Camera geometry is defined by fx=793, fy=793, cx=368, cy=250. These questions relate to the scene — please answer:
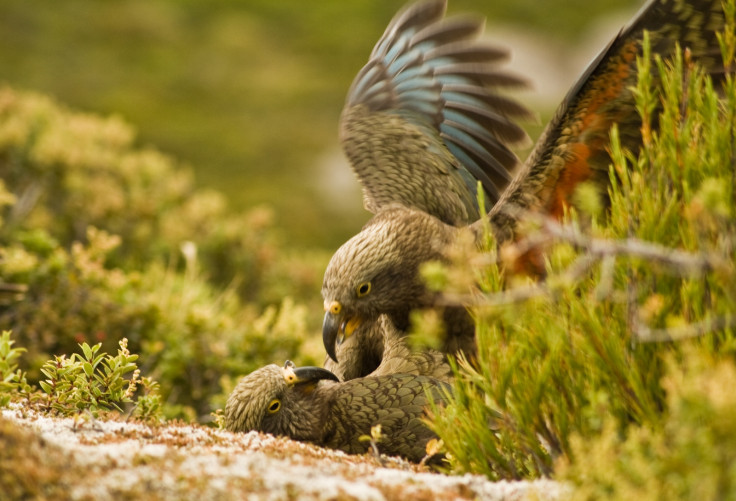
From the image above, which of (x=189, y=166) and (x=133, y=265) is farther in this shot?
(x=189, y=166)

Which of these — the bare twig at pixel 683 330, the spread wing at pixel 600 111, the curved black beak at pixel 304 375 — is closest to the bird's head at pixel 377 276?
the curved black beak at pixel 304 375

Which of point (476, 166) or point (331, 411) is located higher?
point (476, 166)

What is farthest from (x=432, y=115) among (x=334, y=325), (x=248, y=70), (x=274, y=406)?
(x=248, y=70)

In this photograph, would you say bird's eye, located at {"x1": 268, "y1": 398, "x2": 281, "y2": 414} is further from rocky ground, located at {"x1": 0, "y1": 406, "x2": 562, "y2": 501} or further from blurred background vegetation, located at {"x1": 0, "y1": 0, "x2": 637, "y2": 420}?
blurred background vegetation, located at {"x1": 0, "y1": 0, "x2": 637, "y2": 420}

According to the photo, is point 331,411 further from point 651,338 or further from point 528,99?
point 528,99

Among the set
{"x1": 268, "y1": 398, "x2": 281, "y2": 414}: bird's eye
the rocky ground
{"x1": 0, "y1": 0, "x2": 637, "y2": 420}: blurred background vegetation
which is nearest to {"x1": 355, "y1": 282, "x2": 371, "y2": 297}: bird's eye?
{"x1": 268, "y1": 398, "x2": 281, "y2": 414}: bird's eye

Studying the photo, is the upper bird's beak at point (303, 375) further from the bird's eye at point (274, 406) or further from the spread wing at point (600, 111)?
the spread wing at point (600, 111)

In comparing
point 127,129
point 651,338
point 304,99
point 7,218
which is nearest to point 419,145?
point 651,338

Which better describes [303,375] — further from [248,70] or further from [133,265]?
[248,70]
